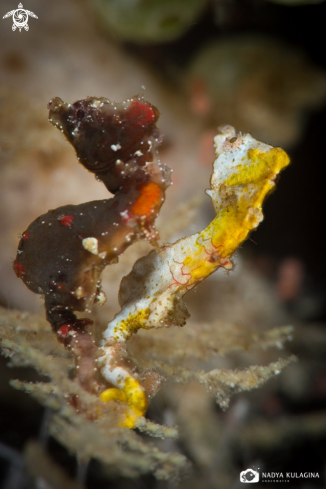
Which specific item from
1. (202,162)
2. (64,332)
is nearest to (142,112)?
(64,332)

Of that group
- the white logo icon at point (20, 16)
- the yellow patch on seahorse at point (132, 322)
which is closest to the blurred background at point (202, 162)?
the white logo icon at point (20, 16)

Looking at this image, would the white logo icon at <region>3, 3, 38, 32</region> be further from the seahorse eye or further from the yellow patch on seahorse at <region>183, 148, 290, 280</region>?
the yellow patch on seahorse at <region>183, 148, 290, 280</region>

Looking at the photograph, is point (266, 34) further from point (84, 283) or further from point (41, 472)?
point (41, 472)

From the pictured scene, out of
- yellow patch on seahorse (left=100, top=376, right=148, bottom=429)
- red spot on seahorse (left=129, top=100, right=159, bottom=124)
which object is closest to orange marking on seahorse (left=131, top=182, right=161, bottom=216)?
red spot on seahorse (left=129, top=100, right=159, bottom=124)

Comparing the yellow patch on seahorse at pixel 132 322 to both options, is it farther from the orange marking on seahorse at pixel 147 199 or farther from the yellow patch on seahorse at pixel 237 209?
the orange marking on seahorse at pixel 147 199

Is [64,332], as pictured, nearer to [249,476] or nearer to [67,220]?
[67,220]

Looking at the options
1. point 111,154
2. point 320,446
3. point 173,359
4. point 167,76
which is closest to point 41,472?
point 173,359
